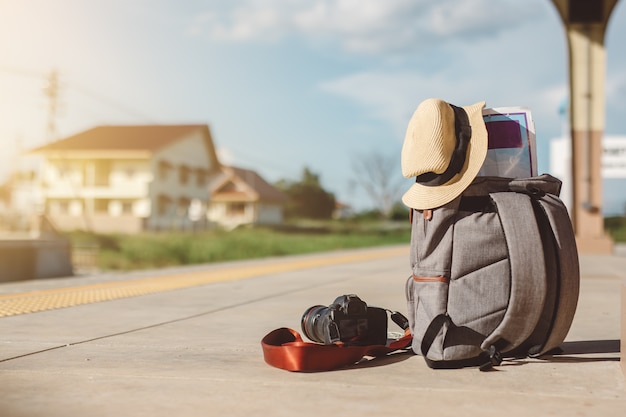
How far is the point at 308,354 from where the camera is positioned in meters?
3.51

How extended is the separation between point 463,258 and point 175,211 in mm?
41871

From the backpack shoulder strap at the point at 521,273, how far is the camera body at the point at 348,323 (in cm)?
66

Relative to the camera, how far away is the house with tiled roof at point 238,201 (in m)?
56.9

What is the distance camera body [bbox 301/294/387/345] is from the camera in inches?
151

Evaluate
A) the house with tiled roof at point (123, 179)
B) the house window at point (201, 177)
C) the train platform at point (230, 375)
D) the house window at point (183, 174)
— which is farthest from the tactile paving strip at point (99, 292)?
the house window at point (201, 177)

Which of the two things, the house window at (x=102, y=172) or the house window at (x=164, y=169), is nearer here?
the house window at (x=164, y=169)

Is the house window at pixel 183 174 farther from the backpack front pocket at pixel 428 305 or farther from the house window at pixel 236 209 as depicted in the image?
the backpack front pocket at pixel 428 305

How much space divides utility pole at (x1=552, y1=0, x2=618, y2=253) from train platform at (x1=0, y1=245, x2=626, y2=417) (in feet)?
39.6

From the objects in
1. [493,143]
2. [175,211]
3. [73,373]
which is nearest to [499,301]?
[493,143]

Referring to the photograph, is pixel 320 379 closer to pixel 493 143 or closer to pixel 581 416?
pixel 581 416

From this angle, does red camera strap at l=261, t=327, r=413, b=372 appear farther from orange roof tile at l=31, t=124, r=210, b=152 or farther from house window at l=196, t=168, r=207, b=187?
house window at l=196, t=168, r=207, b=187

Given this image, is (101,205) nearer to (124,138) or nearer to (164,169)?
(124,138)

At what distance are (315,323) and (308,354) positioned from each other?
48 cm

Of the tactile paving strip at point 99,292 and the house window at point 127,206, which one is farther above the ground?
the house window at point 127,206
